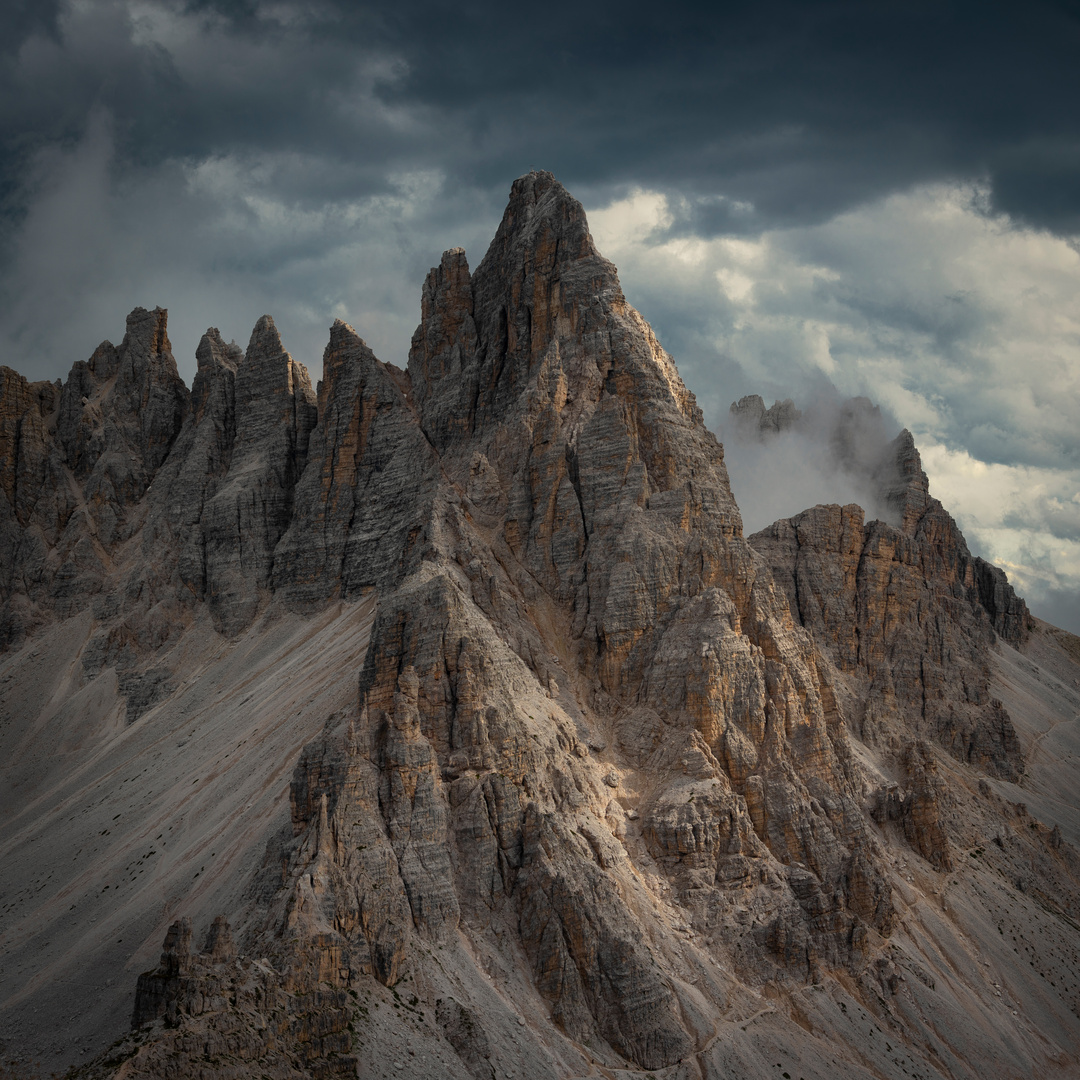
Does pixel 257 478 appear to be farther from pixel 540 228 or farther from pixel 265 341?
pixel 540 228

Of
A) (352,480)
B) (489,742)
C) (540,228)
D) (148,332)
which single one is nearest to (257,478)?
(352,480)

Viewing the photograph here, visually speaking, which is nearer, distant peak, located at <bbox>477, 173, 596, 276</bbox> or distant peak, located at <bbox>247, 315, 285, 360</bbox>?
distant peak, located at <bbox>477, 173, 596, 276</bbox>

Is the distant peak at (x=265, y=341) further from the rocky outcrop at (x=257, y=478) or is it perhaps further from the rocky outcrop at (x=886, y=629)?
the rocky outcrop at (x=886, y=629)

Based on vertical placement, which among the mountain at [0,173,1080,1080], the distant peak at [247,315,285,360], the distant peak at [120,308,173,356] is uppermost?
the distant peak at [120,308,173,356]

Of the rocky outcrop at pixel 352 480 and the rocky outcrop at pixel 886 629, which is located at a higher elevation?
the rocky outcrop at pixel 352 480

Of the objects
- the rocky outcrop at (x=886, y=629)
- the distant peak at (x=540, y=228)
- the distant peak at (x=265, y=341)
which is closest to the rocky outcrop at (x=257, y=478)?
the distant peak at (x=265, y=341)

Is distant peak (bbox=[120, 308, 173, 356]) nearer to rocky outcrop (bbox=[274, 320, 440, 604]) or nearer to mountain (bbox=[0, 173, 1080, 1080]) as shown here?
mountain (bbox=[0, 173, 1080, 1080])

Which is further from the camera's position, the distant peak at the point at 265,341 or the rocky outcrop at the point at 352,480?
the distant peak at the point at 265,341

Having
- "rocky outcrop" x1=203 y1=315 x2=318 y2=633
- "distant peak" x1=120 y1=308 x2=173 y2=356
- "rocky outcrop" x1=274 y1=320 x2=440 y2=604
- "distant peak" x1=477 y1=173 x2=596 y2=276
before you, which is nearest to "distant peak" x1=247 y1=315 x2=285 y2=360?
"rocky outcrop" x1=203 y1=315 x2=318 y2=633
